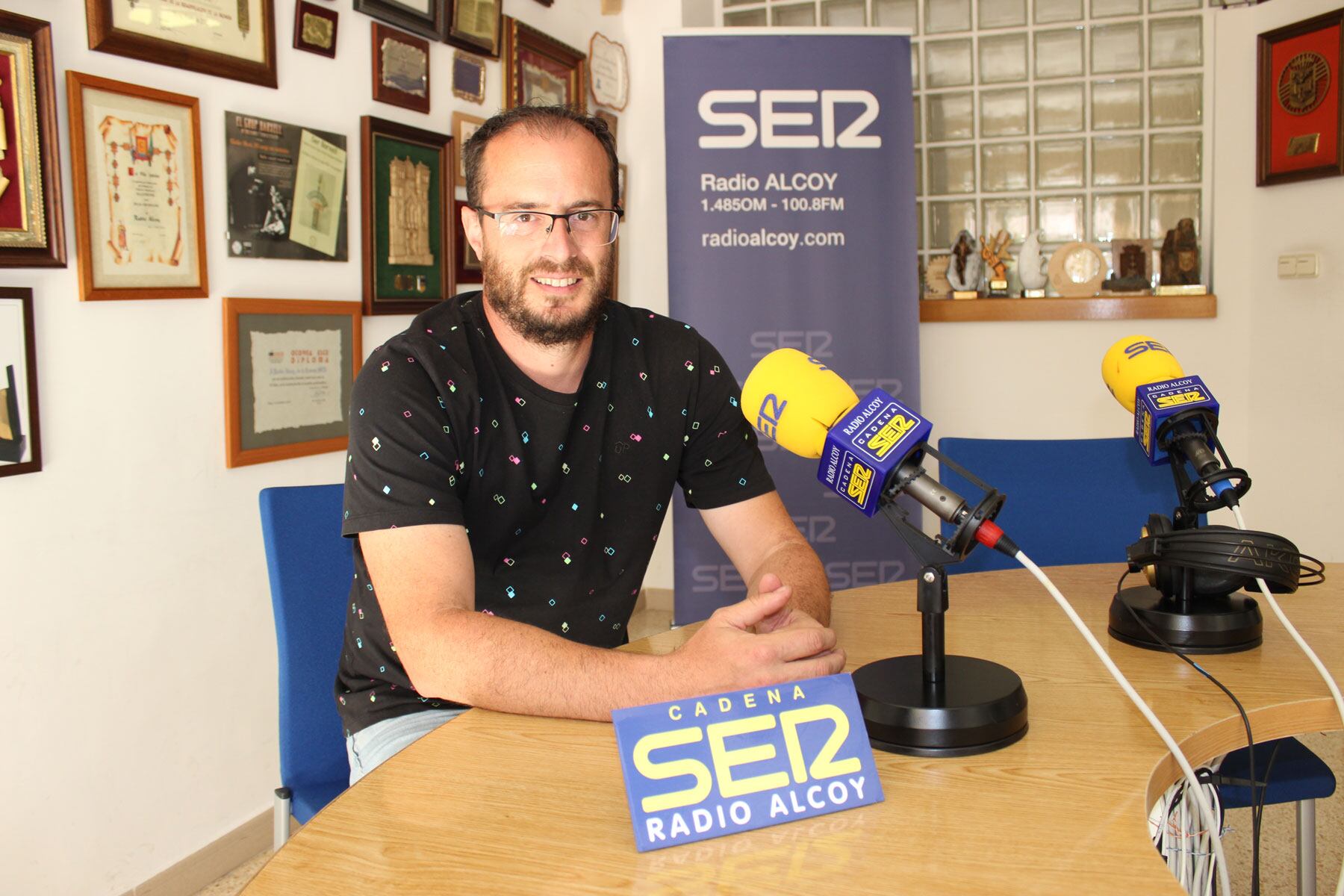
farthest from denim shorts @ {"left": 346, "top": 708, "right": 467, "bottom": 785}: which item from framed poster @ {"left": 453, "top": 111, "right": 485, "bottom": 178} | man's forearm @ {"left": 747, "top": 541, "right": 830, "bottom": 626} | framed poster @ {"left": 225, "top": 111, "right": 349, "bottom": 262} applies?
framed poster @ {"left": 453, "top": 111, "right": 485, "bottom": 178}

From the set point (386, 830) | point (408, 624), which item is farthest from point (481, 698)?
point (386, 830)

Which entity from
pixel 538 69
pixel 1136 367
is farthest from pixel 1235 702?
pixel 538 69

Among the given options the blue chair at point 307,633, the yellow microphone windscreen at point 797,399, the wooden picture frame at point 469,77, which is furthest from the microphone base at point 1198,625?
the wooden picture frame at point 469,77

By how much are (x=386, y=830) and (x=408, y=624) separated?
35cm

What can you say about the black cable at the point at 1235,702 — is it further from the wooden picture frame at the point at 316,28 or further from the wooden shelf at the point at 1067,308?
the wooden shelf at the point at 1067,308

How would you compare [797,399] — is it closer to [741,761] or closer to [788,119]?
[741,761]

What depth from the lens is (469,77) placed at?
313 cm

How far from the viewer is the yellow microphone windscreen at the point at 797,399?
1.02m

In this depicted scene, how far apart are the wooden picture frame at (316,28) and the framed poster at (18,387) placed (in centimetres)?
96

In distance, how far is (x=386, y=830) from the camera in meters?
0.83

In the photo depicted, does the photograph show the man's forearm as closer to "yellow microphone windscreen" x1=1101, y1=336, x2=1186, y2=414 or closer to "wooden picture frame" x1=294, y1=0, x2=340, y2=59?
"yellow microphone windscreen" x1=1101, y1=336, x2=1186, y2=414

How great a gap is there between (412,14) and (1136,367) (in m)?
2.24

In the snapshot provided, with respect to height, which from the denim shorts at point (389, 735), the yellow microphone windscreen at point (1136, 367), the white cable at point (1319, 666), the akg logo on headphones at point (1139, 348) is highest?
the akg logo on headphones at point (1139, 348)

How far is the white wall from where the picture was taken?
1.87 metres
